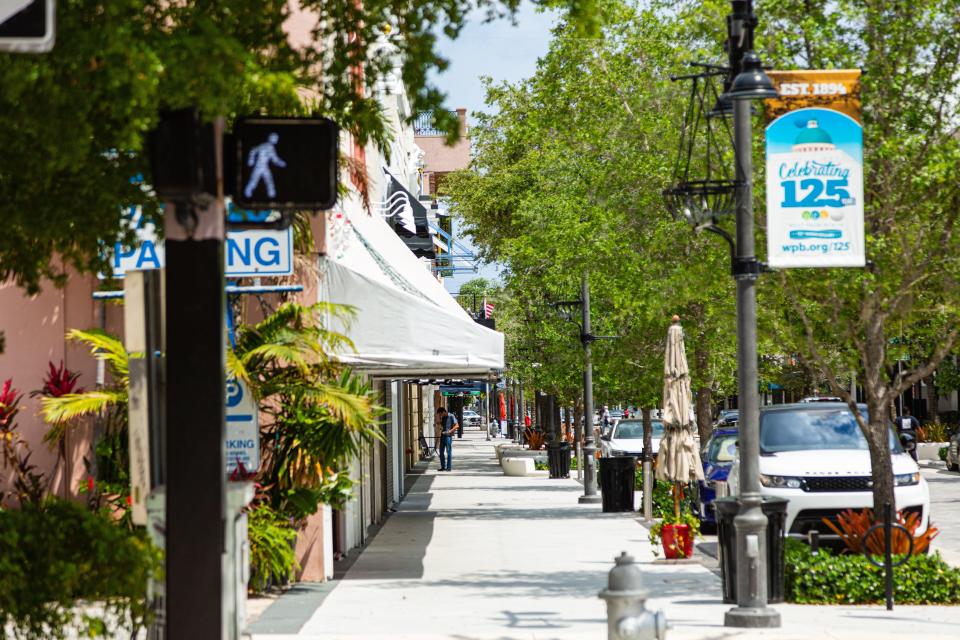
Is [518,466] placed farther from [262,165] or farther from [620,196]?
[262,165]

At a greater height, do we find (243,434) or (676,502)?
(243,434)

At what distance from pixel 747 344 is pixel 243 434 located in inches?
164

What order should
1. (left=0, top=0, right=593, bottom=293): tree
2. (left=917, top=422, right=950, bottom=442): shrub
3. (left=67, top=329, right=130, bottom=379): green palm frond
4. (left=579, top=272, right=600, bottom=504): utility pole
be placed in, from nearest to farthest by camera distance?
(left=0, top=0, right=593, bottom=293): tree, (left=67, top=329, right=130, bottom=379): green palm frond, (left=579, top=272, right=600, bottom=504): utility pole, (left=917, top=422, right=950, bottom=442): shrub

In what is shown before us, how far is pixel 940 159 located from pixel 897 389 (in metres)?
2.30

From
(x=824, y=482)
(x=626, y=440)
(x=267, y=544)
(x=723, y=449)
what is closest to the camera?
(x=267, y=544)

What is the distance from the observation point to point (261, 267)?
12406mm

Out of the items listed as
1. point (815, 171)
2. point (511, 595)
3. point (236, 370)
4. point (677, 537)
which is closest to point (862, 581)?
point (511, 595)

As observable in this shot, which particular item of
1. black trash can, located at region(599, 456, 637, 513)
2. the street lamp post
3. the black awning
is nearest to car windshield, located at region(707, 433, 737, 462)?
black trash can, located at region(599, 456, 637, 513)

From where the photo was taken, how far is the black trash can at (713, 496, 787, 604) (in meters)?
12.6

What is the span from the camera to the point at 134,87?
5285mm

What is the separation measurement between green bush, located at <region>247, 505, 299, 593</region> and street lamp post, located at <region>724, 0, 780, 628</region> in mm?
3851

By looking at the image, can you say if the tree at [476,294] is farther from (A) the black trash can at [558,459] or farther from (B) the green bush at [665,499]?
(B) the green bush at [665,499]

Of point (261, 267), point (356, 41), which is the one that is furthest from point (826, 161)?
point (356, 41)

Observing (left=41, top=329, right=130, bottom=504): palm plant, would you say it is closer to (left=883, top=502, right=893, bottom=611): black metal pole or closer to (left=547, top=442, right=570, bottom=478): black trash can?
(left=883, top=502, right=893, bottom=611): black metal pole
